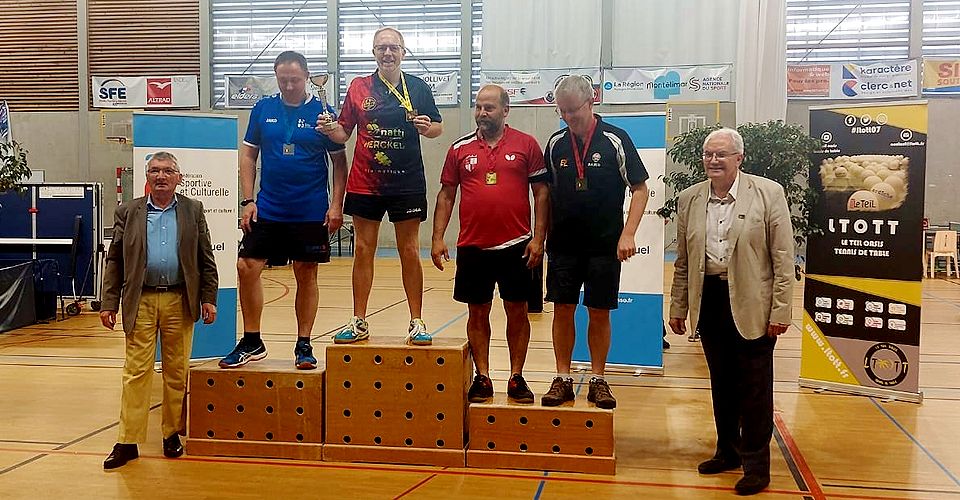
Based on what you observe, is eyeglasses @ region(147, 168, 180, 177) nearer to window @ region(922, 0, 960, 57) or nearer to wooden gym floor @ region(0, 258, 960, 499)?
wooden gym floor @ region(0, 258, 960, 499)

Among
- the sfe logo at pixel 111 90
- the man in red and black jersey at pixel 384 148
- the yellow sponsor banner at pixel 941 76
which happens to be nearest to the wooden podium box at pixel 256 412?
the man in red and black jersey at pixel 384 148

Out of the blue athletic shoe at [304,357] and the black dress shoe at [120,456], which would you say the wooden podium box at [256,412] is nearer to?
the blue athletic shoe at [304,357]

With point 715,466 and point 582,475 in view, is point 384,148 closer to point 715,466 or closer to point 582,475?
point 582,475

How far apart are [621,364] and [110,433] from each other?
3.78 metres

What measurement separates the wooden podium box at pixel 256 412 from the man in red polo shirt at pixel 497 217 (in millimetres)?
884

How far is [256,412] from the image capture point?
14.1ft

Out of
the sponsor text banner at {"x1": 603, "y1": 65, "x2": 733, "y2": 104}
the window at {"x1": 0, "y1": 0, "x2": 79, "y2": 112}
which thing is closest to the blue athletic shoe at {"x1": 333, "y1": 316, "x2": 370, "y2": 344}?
the sponsor text banner at {"x1": 603, "y1": 65, "x2": 733, "y2": 104}

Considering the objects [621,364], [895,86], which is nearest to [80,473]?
[621,364]

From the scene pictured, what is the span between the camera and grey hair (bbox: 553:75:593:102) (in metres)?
4.12

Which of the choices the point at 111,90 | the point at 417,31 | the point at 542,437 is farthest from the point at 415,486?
the point at 111,90

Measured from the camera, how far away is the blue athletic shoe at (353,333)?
428cm

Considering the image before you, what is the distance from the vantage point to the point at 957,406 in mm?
5441

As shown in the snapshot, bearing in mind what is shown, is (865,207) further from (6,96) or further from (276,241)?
(6,96)

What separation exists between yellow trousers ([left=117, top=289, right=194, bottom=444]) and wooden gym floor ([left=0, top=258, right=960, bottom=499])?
209mm
